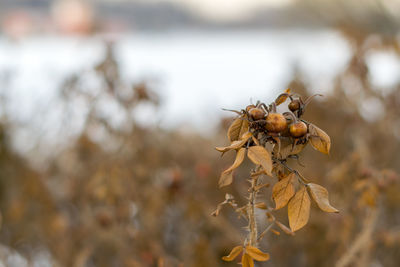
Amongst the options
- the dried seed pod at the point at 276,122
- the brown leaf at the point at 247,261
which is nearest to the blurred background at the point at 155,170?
the brown leaf at the point at 247,261

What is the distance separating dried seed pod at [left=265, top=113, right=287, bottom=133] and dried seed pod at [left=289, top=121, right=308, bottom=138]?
0.03 ft

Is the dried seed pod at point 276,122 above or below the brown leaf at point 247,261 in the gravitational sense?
above

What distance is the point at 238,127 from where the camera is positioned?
0.61 m

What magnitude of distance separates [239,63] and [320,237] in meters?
4.23

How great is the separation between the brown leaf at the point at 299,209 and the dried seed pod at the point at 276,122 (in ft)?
0.31

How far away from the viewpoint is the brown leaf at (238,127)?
61cm

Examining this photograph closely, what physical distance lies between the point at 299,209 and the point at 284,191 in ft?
0.10

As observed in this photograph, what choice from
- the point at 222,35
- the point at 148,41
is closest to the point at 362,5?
the point at 148,41

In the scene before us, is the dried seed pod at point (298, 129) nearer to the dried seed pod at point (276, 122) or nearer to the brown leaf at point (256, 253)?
the dried seed pod at point (276, 122)

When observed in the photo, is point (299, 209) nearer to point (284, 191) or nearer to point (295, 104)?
point (284, 191)

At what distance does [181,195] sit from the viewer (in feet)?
4.83

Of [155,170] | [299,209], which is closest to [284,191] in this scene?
[299,209]

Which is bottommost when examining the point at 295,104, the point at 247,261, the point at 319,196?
the point at 247,261

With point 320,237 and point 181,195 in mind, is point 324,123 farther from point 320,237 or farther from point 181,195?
point 181,195
